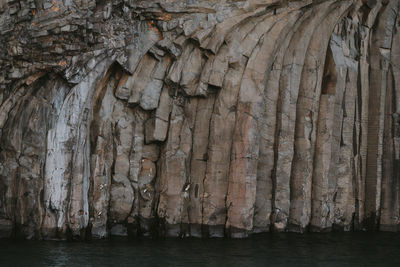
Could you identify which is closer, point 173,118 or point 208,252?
point 208,252

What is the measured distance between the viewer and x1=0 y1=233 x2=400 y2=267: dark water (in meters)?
13.5

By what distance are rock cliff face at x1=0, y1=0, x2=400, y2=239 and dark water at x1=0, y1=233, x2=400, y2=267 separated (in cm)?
78

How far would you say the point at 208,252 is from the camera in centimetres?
1469

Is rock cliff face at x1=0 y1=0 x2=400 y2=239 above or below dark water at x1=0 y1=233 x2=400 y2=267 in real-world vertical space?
above

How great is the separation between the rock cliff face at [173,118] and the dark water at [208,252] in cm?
78

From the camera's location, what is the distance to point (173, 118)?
680 inches

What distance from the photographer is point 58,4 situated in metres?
16.0

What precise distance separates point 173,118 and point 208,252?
4038mm

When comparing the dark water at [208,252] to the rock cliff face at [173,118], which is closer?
the dark water at [208,252]

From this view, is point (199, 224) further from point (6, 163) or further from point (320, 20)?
point (320, 20)

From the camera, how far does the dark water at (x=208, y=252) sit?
1349 centimetres

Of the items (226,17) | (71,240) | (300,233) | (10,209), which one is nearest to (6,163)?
(10,209)

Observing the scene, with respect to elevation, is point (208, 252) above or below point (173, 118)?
below

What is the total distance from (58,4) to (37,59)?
1399 millimetres
